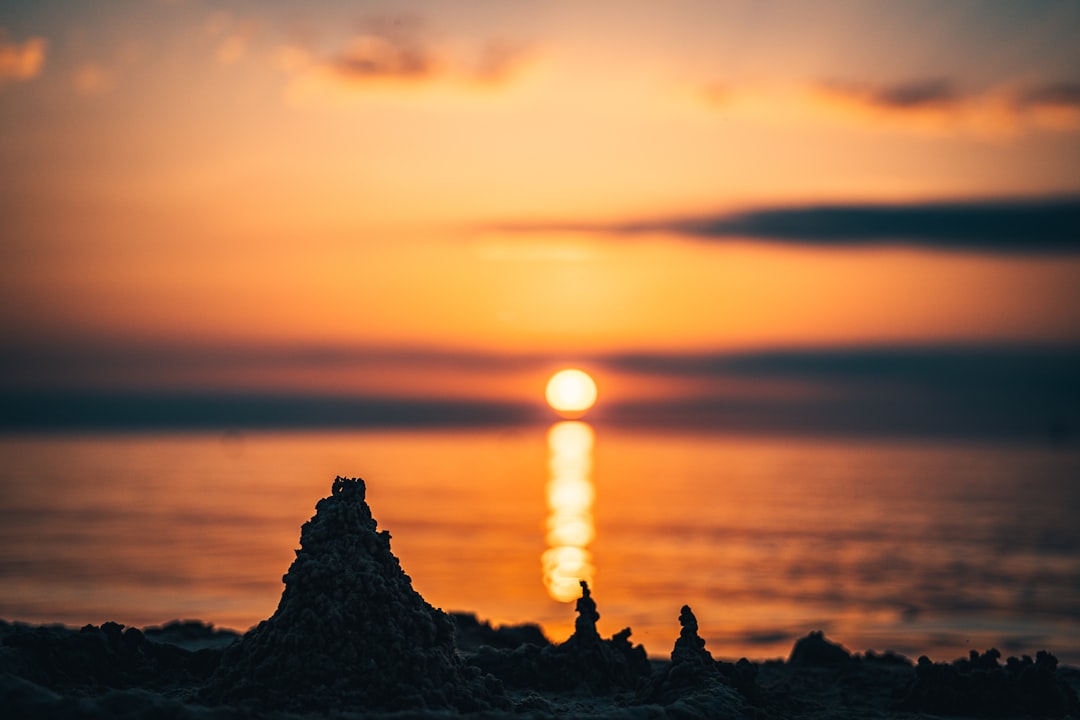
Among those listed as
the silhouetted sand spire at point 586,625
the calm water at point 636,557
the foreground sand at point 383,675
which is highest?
the calm water at point 636,557

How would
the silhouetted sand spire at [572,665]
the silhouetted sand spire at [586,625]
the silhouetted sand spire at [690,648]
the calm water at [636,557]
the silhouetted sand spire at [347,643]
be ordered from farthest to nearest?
the calm water at [636,557] → the silhouetted sand spire at [586,625] → the silhouetted sand spire at [572,665] → the silhouetted sand spire at [690,648] → the silhouetted sand spire at [347,643]

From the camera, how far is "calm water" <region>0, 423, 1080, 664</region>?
2464 cm

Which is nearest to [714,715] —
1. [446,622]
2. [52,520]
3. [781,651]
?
[446,622]

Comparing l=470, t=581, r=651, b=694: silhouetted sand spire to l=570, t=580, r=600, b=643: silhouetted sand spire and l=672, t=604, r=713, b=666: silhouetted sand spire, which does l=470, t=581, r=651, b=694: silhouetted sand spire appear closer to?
l=570, t=580, r=600, b=643: silhouetted sand spire

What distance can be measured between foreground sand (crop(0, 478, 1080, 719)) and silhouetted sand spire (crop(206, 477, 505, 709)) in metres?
0.01

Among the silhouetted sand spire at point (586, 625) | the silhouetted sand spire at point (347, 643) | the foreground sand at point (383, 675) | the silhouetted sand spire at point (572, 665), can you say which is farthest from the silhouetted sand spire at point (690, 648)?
the silhouetted sand spire at point (347, 643)

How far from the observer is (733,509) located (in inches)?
2378

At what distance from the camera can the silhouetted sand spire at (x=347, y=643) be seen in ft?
30.3

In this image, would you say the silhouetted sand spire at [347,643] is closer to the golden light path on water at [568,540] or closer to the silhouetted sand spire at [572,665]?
the silhouetted sand spire at [572,665]

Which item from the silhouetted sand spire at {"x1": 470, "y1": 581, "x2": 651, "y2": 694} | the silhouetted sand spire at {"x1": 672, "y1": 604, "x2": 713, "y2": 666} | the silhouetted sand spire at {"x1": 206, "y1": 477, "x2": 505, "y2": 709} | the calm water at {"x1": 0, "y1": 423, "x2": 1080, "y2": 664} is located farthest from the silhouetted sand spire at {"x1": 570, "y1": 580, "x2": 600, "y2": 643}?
the calm water at {"x1": 0, "y1": 423, "x2": 1080, "y2": 664}

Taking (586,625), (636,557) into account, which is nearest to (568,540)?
(636,557)

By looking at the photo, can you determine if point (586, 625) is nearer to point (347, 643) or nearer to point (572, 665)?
point (572, 665)

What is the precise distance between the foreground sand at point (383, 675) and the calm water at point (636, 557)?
8738mm

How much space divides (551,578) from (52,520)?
27.6 metres
